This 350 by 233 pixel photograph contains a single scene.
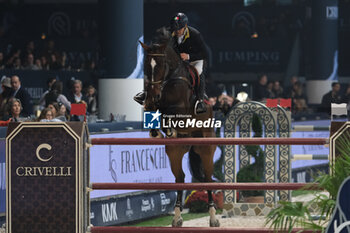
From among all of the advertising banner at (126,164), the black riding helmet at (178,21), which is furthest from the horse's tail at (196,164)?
the black riding helmet at (178,21)

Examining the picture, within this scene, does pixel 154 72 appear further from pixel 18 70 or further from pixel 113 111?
pixel 18 70

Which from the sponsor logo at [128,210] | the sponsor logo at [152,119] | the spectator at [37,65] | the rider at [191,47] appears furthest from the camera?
the spectator at [37,65]

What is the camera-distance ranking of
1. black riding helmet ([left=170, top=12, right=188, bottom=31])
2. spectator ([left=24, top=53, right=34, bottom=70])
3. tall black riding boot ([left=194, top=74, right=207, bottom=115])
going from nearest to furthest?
black riding helmet ([left=170, top=12, right=188, bottom=31]) → tall black riding boot ([left=194, top=74, right=207, bottom=115]) → spectator ([left=24, top=53, right=34, bottom=70])

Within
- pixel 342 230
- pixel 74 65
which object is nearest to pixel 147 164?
pixel 342 230

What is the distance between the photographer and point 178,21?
879cm

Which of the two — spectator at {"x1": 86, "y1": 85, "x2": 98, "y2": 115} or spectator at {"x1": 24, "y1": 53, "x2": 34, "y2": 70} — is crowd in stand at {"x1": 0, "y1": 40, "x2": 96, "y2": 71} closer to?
spectator at {"x1": 24, "y1": 53, "x2": 34, "y2": 70}

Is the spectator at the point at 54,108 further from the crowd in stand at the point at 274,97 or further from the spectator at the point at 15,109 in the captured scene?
the crowd in stand at the point at 274,97

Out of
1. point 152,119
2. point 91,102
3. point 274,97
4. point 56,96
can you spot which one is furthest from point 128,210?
point 274,97

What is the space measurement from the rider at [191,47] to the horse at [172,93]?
0.35 ft

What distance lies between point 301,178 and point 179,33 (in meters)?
9.36

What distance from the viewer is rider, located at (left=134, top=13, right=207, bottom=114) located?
888 cm

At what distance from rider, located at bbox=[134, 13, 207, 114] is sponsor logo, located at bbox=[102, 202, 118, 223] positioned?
3158 millimetres

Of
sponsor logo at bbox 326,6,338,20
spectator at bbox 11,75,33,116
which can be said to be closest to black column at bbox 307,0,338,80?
sponsor logo at bbox 326,6,338,20

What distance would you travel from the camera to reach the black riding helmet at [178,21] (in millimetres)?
8773
